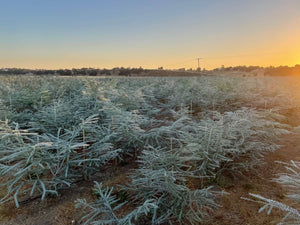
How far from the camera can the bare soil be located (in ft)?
5.87

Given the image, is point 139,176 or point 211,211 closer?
point 211,211

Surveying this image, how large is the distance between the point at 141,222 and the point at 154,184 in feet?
1.02

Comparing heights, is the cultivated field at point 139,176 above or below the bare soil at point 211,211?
above

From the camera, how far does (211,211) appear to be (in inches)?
74.3

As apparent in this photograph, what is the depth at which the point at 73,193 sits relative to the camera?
219cm

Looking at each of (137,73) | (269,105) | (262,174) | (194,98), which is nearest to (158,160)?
(262,174)

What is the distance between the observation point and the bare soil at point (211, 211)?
1788mm

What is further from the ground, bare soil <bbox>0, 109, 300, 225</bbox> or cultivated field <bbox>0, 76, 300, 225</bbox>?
cultivated field <bbox>0, 76, 300, 225</bbox>

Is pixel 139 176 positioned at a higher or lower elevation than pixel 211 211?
higher

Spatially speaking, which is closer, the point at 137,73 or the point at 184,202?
the point at 184,202

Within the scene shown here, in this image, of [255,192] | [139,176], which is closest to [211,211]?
[255,192]

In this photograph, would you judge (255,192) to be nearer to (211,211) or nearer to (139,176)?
(211,211)

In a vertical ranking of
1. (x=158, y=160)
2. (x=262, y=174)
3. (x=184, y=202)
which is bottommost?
(x=262, y=174)

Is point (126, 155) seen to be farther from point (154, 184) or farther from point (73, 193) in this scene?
point (154, 184)
